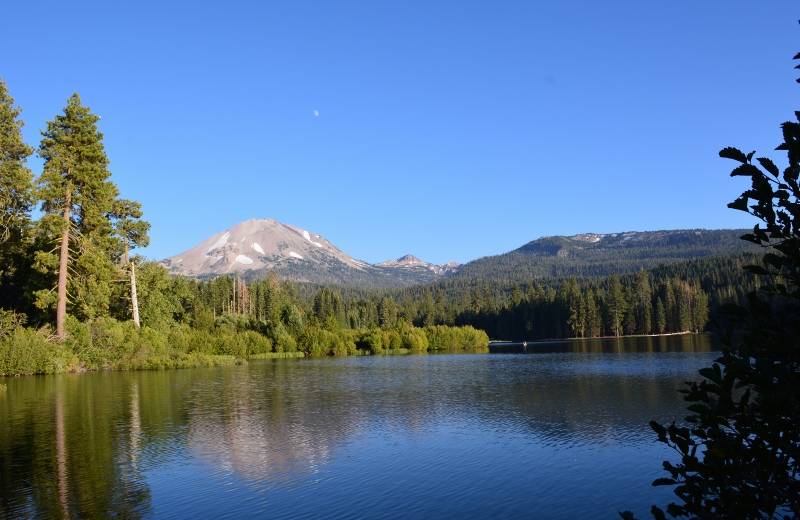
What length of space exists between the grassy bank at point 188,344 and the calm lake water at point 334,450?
7989 mm

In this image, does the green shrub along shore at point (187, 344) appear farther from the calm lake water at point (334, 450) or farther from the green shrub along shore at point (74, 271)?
the calm lake water at point (334, 450)

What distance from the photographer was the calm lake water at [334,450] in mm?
17062

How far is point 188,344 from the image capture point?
7650 cm

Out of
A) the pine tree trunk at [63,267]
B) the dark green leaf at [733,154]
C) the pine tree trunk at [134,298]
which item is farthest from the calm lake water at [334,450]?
the pine tree trunk at [134,298]

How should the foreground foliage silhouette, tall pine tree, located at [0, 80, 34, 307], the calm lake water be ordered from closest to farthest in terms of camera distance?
1. the foreground foliage silhouette
2. the calm lake water
3. tall pine tree, located at [0, 80, 34, 307]

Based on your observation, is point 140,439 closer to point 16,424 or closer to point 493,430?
point 16,424

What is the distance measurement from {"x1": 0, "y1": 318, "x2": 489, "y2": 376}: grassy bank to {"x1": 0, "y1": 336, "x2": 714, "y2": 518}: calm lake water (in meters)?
7.99

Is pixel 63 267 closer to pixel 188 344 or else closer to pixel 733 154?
pixel 188 344

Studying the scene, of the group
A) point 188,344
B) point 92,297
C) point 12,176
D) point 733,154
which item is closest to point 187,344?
point 188,344

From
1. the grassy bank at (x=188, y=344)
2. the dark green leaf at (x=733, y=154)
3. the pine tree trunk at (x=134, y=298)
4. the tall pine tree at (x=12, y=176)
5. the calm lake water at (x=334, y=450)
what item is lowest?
the calm lake water at (x=334, y=450)

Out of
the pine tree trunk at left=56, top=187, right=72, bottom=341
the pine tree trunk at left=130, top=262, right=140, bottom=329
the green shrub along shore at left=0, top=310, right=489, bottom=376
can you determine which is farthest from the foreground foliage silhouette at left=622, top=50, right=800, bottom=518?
the pine tree trunk at left=130, top=262, right=140, bottom=329

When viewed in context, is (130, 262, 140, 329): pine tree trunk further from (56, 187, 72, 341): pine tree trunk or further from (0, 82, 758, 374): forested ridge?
(56, 187, 72, 341): pine tree trunk

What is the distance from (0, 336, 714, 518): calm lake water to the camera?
17062 mm

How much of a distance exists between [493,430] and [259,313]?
370 ft
